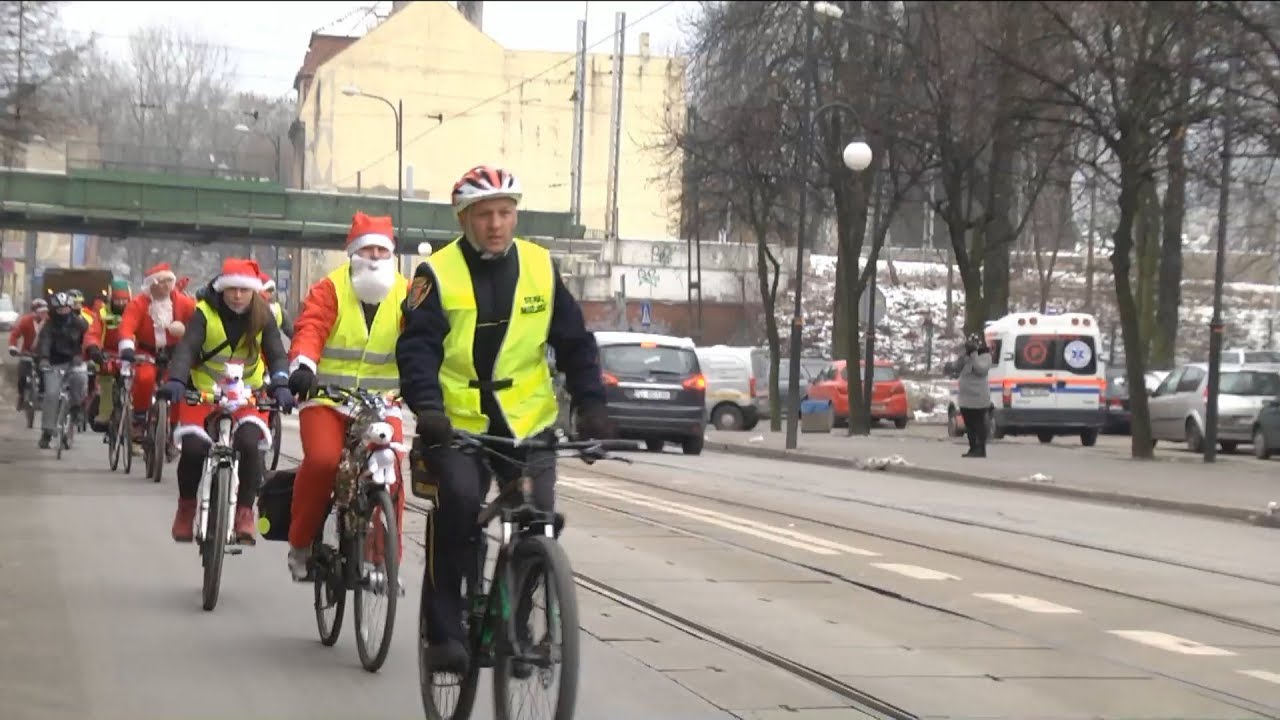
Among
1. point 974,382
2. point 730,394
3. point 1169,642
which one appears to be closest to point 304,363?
point 1169,642

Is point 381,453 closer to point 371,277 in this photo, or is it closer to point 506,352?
point 371,277

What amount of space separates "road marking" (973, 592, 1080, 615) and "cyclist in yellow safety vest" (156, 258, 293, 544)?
3934 millimetres

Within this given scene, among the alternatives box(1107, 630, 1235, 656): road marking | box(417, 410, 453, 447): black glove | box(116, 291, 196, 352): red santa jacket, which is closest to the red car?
box(116, 291, 196, 352): red santa jacket

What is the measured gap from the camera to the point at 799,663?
832 cm

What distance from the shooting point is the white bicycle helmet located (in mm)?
6316

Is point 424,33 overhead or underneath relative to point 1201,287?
overhead

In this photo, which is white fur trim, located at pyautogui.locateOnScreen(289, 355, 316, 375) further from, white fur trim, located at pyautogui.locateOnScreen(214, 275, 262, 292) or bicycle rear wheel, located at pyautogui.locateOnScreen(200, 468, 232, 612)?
white fur trim, located at pyautogui.locateOnScreen(214, 275, 262, 292)

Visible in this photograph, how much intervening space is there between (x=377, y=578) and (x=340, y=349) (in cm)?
141

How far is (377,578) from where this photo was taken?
757 centimetres

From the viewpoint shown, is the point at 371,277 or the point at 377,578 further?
the point at 371,277

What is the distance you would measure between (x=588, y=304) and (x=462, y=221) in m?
A: 64.7

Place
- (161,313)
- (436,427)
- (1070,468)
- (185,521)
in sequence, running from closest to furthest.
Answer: (436,427)
(185,521)
(161,313)
(1070,468)

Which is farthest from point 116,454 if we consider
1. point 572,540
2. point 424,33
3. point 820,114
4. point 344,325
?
point 424,33

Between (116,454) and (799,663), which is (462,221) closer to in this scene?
(799,663)
